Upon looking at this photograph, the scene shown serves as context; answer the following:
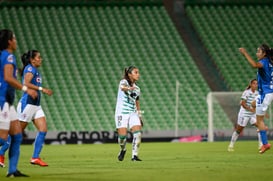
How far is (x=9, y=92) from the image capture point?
11.2 meters

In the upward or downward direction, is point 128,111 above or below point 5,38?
below

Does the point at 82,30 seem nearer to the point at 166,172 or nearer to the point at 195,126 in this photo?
the point at 195,126

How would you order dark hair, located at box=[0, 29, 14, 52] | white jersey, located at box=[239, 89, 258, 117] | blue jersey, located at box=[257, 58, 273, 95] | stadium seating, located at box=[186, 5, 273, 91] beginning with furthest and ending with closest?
1. stadium seating, located at box=[186, 5, 273, 91]
2. white jersey, located at box=[239, 89, 258, 117]
3. blue jersey, located at box=[257, 58, 273, 95]
4. dark hair, located at box=[0, 29, 14, 52]

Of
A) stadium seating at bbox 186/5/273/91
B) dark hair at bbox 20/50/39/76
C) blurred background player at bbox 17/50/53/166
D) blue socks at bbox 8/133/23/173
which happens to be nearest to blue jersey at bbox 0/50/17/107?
blue socks at bbox 8/133/23/173

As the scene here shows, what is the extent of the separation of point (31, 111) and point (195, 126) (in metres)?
Answer: 20.3

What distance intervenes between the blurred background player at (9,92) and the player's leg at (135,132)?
18.5 feet

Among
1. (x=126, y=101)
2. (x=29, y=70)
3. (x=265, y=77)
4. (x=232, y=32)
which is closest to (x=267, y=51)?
(x=265, y=77)

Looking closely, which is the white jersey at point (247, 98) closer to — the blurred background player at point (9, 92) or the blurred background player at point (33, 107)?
the blurred background player at point (33, 107)

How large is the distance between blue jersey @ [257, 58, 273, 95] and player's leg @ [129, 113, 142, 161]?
3419 millimetres

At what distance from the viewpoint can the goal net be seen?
1323 inches

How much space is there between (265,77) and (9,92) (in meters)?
8.58

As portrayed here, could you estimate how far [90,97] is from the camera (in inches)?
1405

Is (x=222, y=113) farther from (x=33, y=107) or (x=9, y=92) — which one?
(x=9, y=92)

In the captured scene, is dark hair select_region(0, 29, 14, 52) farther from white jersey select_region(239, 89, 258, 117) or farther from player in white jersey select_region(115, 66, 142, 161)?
white jersey select_region(239, 89, 258, 117)
